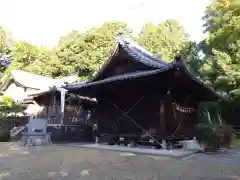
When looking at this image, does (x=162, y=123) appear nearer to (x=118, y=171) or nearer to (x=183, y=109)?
(x=183, y=109)

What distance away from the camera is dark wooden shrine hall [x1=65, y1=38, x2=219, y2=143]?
11492 millimetres

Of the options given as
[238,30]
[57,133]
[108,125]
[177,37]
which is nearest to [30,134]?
[57,133]

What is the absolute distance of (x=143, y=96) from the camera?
41.1 ft

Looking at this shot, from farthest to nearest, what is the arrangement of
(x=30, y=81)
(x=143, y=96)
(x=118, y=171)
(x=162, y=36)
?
(x=162, y=36)
(x=30, y=81)
(x=143, y=96)
(x=118, y=171)

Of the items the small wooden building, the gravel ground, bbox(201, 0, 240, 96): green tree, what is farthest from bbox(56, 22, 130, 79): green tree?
the gravel ground

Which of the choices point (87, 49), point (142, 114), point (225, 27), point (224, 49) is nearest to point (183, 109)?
point (142, 114)

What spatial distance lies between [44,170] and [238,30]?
17.6 metres

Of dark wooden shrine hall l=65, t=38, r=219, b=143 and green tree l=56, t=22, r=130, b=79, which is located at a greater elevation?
green tree l=56, t=22, r=130, b=79

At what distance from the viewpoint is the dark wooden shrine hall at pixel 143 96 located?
11492mm

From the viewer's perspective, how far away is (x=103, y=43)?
3472 cm

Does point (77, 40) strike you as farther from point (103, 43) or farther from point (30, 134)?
point (30, 134)

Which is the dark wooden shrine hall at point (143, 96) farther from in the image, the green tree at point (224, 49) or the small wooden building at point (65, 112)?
the green tree at point (224, 49)

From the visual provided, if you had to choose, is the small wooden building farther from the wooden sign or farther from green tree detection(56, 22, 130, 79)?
green tree detection(56, 22, 130, 79)

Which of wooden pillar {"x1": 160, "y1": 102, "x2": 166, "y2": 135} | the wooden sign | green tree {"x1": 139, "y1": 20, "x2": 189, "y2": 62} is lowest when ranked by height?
wooden pillar {"x1": 160, "y1": 102, "x2": 166, "y2": 135}
